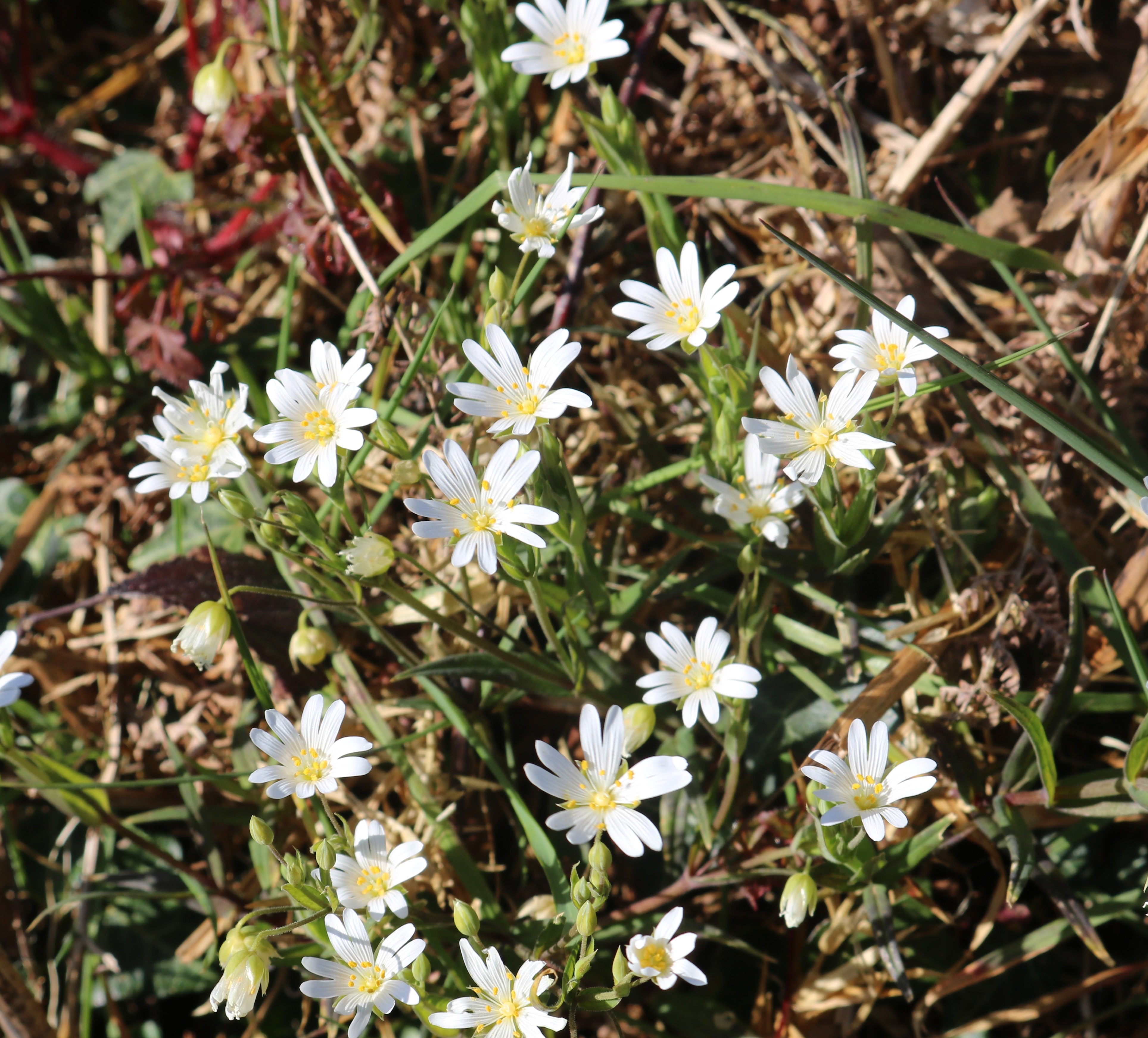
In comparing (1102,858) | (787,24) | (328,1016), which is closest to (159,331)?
(328,1016)

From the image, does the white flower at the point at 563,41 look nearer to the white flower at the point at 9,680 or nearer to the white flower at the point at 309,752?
the white flower at the point at 309,752

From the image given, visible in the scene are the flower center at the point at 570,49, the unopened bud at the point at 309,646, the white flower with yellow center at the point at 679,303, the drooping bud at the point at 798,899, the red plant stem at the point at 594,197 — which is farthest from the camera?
the red plant stem at the point at 594,197

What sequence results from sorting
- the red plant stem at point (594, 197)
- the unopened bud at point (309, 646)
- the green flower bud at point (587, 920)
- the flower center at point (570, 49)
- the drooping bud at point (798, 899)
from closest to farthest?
the green flower bud at point (587, 920), the drooping bud at point (798, 899), the unopened bud at point (309, 646), the flower center at point (570, 49), the red plant stem at point (594, 197)

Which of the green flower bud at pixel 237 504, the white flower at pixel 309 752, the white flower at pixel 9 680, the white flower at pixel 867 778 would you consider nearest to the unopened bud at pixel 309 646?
the white flower at pixel 309 752

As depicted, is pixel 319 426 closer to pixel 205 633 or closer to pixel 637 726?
pixel 205 633

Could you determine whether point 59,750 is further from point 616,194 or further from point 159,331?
point 616,194
